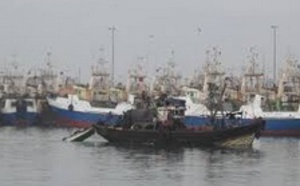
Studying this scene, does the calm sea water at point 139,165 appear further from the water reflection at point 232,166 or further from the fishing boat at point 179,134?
the fishing boat at point 179,134

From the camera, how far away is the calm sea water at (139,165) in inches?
1795

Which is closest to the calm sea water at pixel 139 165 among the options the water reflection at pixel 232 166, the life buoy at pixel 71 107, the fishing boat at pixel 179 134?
the water reflection at pixel 232 166

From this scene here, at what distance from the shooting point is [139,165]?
54500 millimetres

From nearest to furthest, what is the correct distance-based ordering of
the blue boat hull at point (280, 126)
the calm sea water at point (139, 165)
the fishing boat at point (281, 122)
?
the calm sea water at point (139, 165) < the fishing boat at point (281, 122) < the blue boat hull at point (280, 126)

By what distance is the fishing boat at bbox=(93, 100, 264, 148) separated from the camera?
229 feet

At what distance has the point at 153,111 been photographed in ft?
248

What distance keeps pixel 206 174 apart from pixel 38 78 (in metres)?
93.8

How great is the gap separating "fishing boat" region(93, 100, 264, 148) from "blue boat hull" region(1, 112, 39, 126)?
47783 mm

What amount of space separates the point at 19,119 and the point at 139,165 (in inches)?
2642

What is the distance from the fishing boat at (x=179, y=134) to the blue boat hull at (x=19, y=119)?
4778cm

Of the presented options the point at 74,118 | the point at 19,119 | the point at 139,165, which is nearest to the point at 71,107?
the point at 74,118

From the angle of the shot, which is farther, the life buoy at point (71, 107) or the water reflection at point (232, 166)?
the life buoy at point (71, 107)

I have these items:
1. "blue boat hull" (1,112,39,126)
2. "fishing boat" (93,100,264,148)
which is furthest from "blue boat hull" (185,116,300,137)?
"blue boat hull" (1,112,39,126)

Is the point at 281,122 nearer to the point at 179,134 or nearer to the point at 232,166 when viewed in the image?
the point at 179,134
